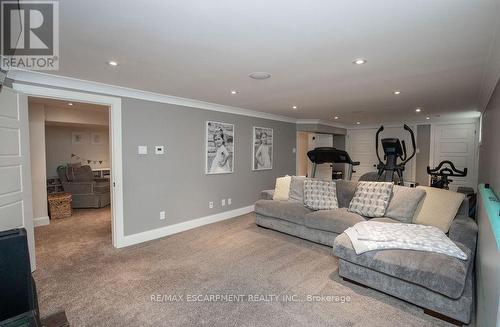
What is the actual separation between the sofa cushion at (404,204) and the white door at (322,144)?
14.1ft

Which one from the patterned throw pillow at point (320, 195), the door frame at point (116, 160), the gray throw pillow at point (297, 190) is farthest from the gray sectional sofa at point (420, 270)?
the door frame at point (116, 160)

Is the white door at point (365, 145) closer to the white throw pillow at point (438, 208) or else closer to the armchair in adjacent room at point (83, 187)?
the white throw pillow at point (438, 208)

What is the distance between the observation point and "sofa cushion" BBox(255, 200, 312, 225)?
365 cm

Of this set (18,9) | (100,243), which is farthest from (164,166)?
(18,9)

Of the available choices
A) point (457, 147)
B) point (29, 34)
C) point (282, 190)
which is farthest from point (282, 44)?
point (457, 147)

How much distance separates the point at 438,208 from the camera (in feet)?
9.30

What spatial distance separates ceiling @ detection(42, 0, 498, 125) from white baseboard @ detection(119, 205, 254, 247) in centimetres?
209

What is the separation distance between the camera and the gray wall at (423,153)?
658 cm

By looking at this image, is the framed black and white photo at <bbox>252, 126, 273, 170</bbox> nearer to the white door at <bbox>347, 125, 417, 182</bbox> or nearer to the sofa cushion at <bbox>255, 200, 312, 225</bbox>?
the sofa cushion at <bbox>255, 200, 312, 225</bbox>

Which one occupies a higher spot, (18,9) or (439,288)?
(18,9)

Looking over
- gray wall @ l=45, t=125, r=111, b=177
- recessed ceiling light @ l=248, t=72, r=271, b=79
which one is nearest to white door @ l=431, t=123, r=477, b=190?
recessed ceiling light @ l=248, t=72, r=271, b=79

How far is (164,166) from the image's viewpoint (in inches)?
152

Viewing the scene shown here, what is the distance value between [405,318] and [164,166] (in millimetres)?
3416

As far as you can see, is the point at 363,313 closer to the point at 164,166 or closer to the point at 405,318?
the point at 405,318
